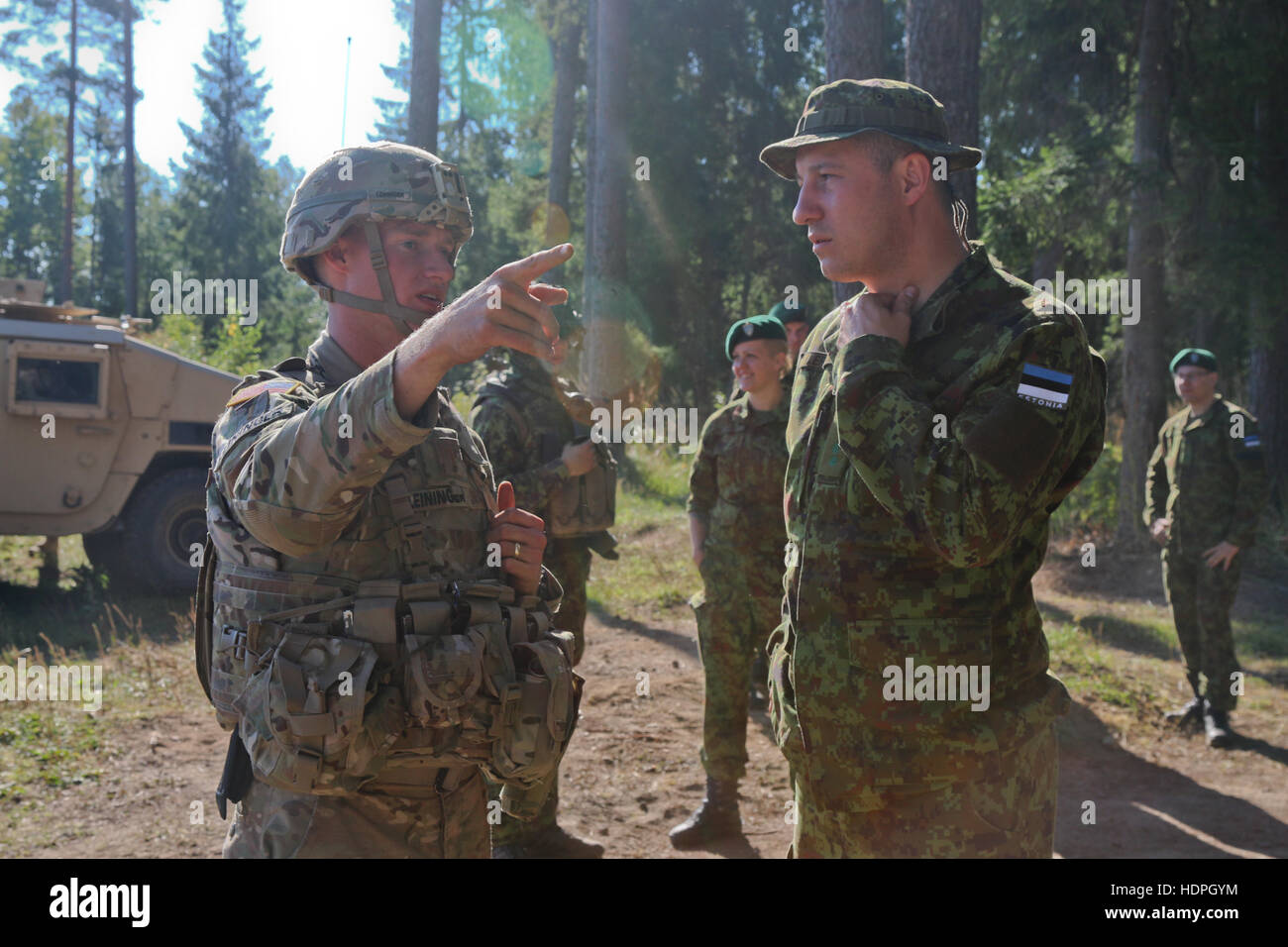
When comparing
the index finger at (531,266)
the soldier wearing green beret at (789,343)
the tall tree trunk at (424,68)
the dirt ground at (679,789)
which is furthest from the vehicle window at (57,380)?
the index finger at (531,266)

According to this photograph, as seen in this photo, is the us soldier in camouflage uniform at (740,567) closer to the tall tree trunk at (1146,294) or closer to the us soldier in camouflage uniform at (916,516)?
the us soldier in camouflage uniform at (916,516)

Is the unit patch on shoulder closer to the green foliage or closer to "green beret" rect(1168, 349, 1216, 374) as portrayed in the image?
"green beret" rect(1168, 349, 1216, 374)

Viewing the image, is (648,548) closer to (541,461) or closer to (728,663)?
(728,663)

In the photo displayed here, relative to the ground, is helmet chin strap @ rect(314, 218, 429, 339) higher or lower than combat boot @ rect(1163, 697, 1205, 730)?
higher

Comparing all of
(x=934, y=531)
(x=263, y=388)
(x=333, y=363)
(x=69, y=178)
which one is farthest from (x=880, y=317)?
(x=69, y=178)

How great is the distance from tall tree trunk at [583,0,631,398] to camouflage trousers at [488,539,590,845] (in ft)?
23.0

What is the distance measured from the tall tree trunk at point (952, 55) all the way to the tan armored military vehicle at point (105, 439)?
6.30 meters

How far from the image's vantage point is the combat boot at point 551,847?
4352mm

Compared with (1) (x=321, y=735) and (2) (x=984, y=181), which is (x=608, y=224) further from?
(1) (x=321, y=735)

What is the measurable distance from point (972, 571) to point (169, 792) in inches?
178

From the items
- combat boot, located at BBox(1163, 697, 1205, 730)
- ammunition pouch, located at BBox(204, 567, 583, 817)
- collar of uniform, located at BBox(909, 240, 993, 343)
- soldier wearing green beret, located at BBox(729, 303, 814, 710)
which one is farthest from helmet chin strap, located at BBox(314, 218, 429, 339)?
combat boot, located at BBox(1163, 697, 1205, 730)

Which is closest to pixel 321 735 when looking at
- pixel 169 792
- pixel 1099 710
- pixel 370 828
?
pixel 370 828

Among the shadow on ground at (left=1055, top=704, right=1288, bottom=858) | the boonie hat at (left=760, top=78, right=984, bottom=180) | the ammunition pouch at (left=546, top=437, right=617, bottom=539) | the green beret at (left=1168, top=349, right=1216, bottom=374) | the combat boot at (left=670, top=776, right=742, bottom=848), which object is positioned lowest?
the shadow on ground at (left=1055, top=704, right=1288, bottom=858)

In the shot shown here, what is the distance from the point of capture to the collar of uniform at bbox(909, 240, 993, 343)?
7.54ft
